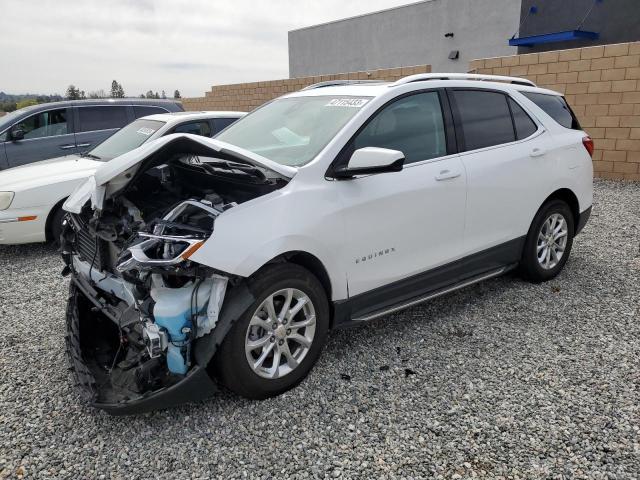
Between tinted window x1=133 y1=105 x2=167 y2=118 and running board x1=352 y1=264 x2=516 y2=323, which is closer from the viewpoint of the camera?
running board x1=352 y1=264 x2=516 y2=323

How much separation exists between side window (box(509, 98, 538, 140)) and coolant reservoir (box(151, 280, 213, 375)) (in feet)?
10.1

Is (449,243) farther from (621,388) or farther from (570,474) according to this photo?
(570,474)

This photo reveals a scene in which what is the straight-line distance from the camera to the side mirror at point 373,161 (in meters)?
3.07

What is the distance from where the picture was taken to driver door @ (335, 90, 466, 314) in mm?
A: 3324

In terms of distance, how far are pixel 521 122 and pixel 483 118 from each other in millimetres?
535

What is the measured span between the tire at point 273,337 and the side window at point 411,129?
101 centimetres

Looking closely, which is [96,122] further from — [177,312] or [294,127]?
[177,312]

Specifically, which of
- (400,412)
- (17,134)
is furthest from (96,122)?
(400,412)

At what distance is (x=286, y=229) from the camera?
116 inches

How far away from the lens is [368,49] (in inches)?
925

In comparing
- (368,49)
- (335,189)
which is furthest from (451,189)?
A: (368,49)

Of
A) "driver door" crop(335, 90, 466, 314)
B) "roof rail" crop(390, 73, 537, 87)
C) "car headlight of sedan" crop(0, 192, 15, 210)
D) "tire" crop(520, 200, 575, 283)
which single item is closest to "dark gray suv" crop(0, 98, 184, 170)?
"car headlight of sedan" crop(0, 192, 15, 210)

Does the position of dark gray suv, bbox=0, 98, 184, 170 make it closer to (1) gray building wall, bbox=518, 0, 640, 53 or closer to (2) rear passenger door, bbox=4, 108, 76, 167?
(2) rear passenger door, bbox=4, 108, 76, 167

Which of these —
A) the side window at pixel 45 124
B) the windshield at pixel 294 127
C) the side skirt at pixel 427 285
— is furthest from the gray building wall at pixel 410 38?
the windshield at pixel 294 127
